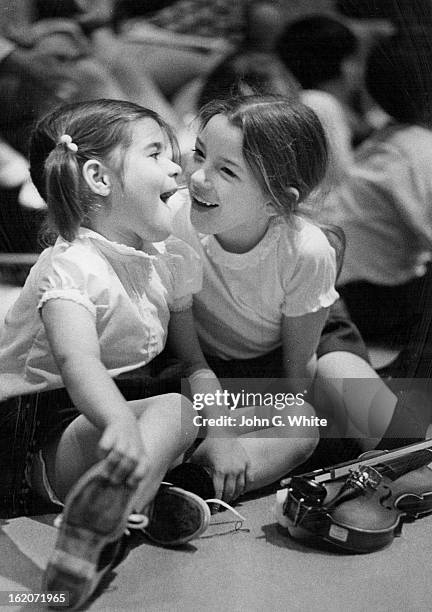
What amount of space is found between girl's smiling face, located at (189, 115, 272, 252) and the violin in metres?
0.21

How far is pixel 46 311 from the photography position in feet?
1.82

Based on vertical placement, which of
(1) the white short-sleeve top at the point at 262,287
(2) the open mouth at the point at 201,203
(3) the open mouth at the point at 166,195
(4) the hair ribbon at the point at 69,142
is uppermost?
(4) the hair ribbon at the point at 69,142

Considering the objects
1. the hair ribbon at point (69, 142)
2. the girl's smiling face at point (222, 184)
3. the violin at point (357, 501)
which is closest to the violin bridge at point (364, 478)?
the violin at point (357, 501)

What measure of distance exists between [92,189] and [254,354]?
0.18m

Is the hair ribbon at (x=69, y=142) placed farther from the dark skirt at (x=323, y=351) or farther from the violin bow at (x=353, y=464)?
the violin bow at (x=353, y=464)

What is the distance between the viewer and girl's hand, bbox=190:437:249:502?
0.63 metres

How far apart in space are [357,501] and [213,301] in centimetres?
19

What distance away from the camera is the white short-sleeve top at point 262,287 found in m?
0.63

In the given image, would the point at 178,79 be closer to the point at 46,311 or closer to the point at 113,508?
the point at 46,311

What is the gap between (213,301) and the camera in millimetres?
636

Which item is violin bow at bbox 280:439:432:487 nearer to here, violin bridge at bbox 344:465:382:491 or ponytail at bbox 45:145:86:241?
violin bridge at bbox 344:465:382:491

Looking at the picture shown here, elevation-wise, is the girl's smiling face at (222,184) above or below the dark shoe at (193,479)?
above

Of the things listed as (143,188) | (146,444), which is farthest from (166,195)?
(146,444)

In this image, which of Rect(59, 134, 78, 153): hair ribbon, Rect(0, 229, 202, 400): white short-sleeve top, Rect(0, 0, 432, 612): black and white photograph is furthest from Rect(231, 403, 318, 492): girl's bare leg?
Rect(59, 134, 78, 153): hair ribbon
